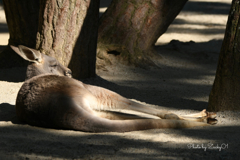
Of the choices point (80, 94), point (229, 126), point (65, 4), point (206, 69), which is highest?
point (65, 4)

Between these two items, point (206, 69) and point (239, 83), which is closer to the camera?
point (239, 83)

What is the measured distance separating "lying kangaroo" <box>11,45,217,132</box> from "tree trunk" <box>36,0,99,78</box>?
109 centimetres

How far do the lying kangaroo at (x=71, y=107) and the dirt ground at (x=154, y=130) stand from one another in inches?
2.6

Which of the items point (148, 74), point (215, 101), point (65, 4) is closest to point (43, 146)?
point (215, 101)

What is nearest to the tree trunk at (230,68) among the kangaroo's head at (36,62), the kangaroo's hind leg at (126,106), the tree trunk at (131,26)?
the kangaroo's hind leg at (126,106)

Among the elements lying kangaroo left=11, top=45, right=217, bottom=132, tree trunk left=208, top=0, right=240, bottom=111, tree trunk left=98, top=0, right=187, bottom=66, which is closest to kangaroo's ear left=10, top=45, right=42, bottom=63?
lying kangaroo left=11, top=45, right=217, bottom=132

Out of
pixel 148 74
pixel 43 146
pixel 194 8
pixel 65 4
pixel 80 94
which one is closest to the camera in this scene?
pixel 43 146

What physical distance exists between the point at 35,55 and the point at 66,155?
4.23 feet

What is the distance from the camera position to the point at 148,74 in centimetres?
577

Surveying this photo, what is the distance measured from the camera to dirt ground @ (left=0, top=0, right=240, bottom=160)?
2275 mm

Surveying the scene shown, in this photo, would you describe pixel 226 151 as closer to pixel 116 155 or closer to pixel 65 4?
pixel 116 155

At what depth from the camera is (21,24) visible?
17.6 feet

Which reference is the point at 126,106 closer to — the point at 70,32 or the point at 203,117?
the point at 203,117

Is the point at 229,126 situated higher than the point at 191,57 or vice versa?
the point at 229,126
